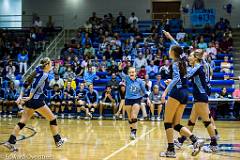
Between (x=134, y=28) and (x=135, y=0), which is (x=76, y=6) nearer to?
(x=135, y=0)

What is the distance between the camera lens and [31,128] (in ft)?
47.0

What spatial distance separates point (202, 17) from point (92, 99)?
9.66m

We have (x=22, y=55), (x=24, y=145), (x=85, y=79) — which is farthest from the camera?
(x=22, y=55)

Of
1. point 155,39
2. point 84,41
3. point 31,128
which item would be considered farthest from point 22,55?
point 31,128

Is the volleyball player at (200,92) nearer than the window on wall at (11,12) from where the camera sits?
Yes

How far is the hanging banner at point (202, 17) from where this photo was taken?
24.9m

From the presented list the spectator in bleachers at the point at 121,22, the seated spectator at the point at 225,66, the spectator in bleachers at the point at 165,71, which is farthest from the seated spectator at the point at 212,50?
the spectator in bleachers at the point at 121,22

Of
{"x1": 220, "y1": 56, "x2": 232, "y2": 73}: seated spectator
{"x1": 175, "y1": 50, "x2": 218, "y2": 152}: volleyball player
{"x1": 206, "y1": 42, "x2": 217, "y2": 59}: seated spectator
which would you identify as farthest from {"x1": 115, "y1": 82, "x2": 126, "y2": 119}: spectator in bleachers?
{"x1": 175, "y1": 50, "x2": 218, "y2": 152}: volleyball player

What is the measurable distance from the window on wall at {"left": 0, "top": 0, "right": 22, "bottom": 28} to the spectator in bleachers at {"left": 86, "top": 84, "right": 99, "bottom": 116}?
13054 mm

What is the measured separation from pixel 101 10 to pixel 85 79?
31.4ft

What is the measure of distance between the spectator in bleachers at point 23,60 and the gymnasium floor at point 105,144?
8082mm

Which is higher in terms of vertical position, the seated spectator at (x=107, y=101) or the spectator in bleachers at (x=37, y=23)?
the spectator in bleachers at (x=37, y=23)

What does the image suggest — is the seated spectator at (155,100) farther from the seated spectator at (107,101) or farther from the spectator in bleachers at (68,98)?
the spectator in bleachers at (68,98)

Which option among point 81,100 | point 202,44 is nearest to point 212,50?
point 202,44
